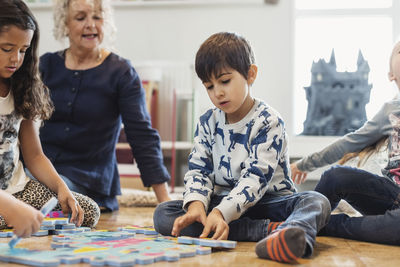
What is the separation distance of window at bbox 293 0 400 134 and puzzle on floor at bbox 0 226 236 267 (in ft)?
6.72

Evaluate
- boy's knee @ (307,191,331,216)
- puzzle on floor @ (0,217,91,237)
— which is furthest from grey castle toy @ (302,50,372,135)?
puzzle on floor @ (0,217,91,237)

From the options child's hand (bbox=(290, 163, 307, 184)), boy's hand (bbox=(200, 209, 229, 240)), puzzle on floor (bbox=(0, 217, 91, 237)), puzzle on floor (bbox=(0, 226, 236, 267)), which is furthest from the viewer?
child's hand (bbox=(290, 163, 307, 184))

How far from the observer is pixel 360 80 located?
117 inches

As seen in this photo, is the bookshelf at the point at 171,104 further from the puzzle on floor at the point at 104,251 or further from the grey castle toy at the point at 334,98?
the puzzle on floor at the point at 104,251

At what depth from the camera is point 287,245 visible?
94 cm

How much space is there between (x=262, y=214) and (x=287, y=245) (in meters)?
0.38

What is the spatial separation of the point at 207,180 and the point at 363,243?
419 mm

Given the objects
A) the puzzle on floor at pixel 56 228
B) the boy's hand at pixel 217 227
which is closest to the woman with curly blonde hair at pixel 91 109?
the puzzle on floor at pixel 56 228

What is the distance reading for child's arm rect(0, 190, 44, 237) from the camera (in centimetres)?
96

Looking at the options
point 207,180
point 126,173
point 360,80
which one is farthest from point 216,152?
point 360,80

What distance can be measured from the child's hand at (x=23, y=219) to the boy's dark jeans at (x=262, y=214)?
1.28 ft

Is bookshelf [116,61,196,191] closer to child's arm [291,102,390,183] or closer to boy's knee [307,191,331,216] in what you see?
child's arm [291,102,390,183]

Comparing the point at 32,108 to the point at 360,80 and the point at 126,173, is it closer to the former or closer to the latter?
the point at 126,173

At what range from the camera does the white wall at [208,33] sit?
9.71 feet
